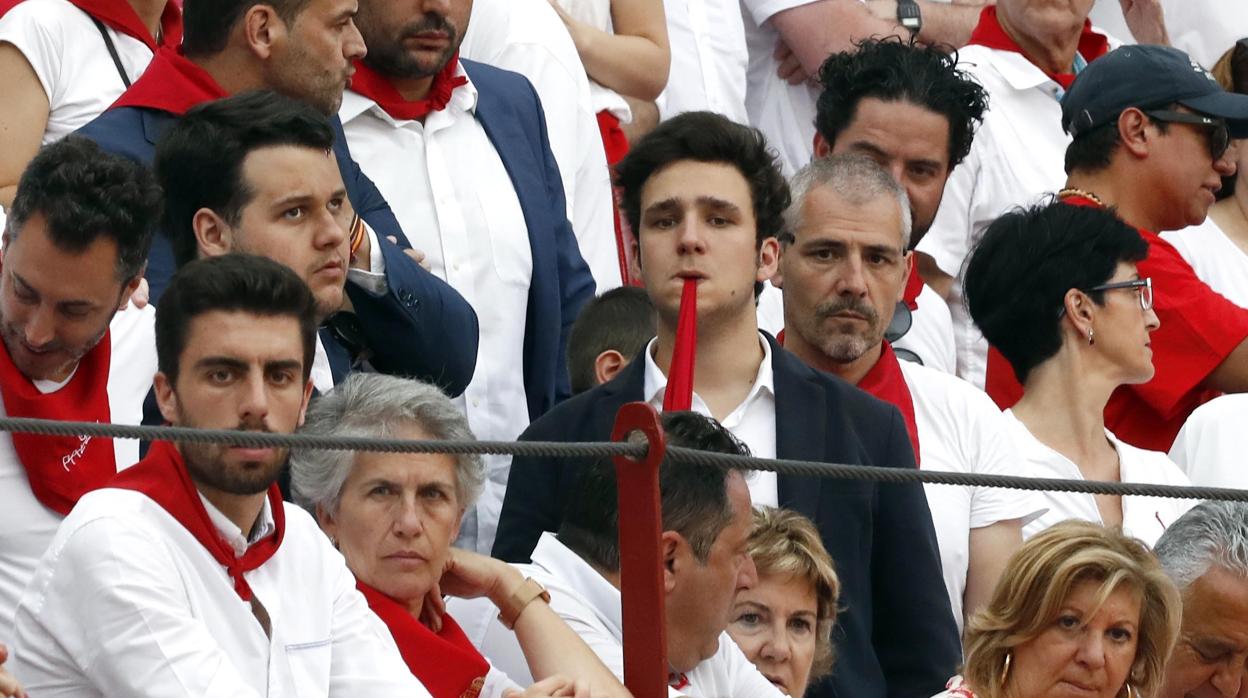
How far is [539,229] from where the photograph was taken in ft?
18.1

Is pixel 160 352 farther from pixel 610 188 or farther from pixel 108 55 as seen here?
pixel 610 188

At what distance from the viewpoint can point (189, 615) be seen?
11.7 feet

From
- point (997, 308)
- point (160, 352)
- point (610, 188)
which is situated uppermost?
point (610, 188)

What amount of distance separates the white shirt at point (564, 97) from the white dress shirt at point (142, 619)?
2557mm

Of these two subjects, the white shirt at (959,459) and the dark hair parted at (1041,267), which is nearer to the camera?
the white shirt at (959,459)

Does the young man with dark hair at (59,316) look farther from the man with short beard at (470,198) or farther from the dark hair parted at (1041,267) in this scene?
the dark hair parted at (1041,267)

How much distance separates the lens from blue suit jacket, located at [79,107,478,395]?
4789mm

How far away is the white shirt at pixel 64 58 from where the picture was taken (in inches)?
198

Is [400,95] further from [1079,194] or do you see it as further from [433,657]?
[1079,194]

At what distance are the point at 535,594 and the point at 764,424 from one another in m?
0.90

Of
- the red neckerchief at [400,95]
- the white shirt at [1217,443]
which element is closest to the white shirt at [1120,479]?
the white shirt at [1217,443]

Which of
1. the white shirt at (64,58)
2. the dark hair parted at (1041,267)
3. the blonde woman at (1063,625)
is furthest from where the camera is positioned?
the dark hair parted at (1041,267)

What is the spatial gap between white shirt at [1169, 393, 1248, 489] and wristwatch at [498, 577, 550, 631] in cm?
243

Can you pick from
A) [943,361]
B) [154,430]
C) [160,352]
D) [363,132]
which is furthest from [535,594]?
[943,361]
